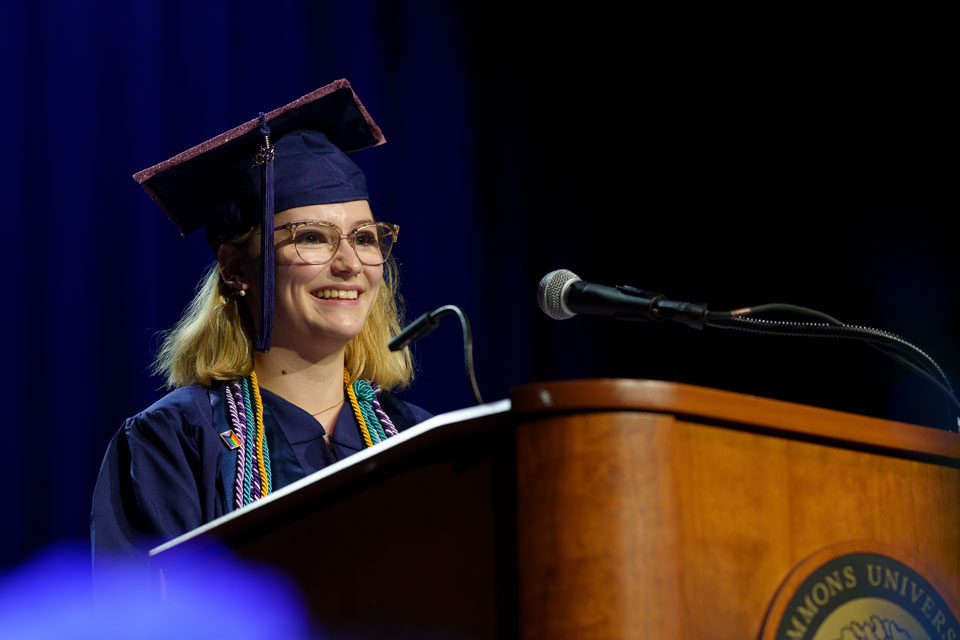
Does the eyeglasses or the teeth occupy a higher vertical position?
the eyeglasses

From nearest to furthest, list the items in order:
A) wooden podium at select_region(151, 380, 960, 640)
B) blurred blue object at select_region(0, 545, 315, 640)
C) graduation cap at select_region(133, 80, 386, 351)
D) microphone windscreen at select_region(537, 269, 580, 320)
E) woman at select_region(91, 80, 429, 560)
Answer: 1. wooden podium at select_region(151, 380, 960, 640)
2. blurred blue object at select_region(0, 545, 315, 640)
3. microphone windscreen at select_region(537, 269, 580, 320)
4. woman at select_region(91, 80, 429, 560)
5. graduation cap at select_region(133, 80, 386, 351)

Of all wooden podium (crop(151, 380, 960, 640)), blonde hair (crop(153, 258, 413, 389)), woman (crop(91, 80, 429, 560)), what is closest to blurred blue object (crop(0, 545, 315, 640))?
wooden podium (crop(151, 380, 960, 640))

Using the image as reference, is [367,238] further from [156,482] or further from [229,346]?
[156,482]

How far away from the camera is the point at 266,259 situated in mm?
1974

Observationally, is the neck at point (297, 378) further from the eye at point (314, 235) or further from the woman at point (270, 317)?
the eye at point (314, 235)

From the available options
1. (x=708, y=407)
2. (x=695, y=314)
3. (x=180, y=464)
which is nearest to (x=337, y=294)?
(x=180, y=464)

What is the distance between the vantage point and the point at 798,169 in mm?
2865

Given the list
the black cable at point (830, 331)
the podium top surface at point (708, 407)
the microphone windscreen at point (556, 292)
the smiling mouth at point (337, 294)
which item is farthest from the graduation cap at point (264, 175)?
the podium top surface at point (708, 407)

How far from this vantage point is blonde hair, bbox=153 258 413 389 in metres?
2.11

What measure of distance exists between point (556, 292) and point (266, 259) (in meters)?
0.93

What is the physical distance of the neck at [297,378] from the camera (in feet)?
6.82

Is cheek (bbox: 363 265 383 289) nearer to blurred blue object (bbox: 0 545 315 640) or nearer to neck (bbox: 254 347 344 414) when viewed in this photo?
neck (bbox: 254 347 344 414)

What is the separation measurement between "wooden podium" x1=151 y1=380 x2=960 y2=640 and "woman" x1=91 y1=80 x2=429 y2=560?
96cm

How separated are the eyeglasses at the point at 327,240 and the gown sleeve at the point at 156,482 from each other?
36 centimetres
